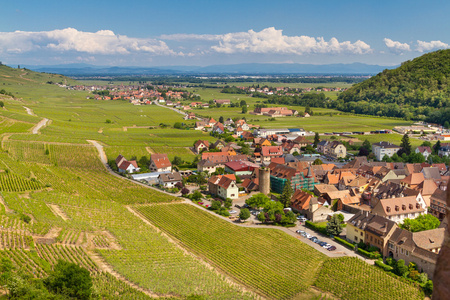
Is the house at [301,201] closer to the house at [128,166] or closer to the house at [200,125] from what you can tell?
the house at [128,166]

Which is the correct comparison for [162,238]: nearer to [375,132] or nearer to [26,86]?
[375,132]

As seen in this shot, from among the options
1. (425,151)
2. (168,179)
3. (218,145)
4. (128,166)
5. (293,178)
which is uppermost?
(425,151)

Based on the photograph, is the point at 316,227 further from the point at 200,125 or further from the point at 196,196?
the point at 200,125

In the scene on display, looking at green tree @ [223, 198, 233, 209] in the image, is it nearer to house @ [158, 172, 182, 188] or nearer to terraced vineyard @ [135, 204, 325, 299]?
terraced vineyard @ [135, 204, 325, 299]

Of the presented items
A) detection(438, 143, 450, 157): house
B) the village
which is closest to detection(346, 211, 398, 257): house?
the village

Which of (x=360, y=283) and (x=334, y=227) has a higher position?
(x=334, y=227)

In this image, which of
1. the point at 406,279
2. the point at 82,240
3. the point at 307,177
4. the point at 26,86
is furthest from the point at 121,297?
the point at 26,86

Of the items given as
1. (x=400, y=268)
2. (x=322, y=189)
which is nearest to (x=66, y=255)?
(x=400, y=268)

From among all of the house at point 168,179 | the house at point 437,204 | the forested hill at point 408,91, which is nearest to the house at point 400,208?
the house at point 437,204
